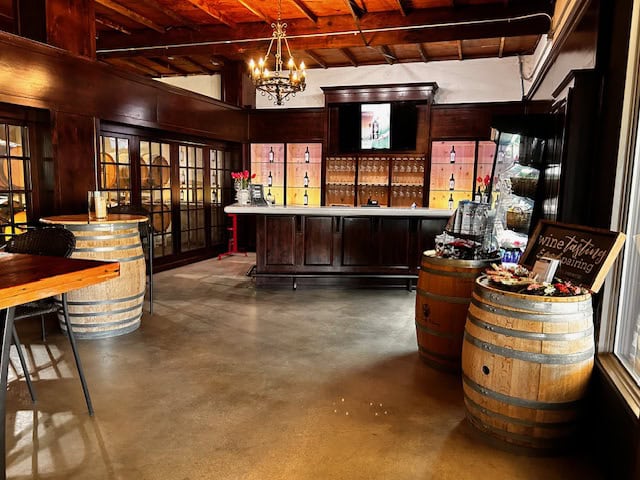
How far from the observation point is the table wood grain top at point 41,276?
175 cm

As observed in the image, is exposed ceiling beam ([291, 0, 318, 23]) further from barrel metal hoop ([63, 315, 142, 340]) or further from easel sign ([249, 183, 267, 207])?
barrel metal hoop ([63, 315, 142, 340])

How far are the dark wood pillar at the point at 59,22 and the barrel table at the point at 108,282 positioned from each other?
231cm

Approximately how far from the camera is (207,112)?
24.8 feet

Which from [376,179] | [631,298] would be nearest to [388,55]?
[376,179]

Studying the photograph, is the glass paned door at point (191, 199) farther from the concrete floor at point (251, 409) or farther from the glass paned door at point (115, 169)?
the concrete floor at point (251, 409)

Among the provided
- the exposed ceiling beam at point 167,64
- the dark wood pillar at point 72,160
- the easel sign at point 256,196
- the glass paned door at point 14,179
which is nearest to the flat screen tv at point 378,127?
the easel sign at point 256,196

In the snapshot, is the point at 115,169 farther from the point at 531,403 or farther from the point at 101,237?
the point at 531,403

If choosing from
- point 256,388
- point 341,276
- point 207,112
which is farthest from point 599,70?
point 207,112

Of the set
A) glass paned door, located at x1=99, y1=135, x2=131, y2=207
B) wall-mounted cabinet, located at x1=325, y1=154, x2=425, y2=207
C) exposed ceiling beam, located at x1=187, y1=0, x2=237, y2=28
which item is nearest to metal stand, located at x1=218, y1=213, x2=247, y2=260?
wall-mounted cabinet, located at x1=325, y1=154, x2=425, y2=207

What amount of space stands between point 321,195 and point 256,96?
2395mm

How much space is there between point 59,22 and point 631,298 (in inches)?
223

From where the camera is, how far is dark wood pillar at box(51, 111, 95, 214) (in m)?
4.92

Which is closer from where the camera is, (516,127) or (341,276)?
(516,127)

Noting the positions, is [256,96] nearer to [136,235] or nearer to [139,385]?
[136,235]
